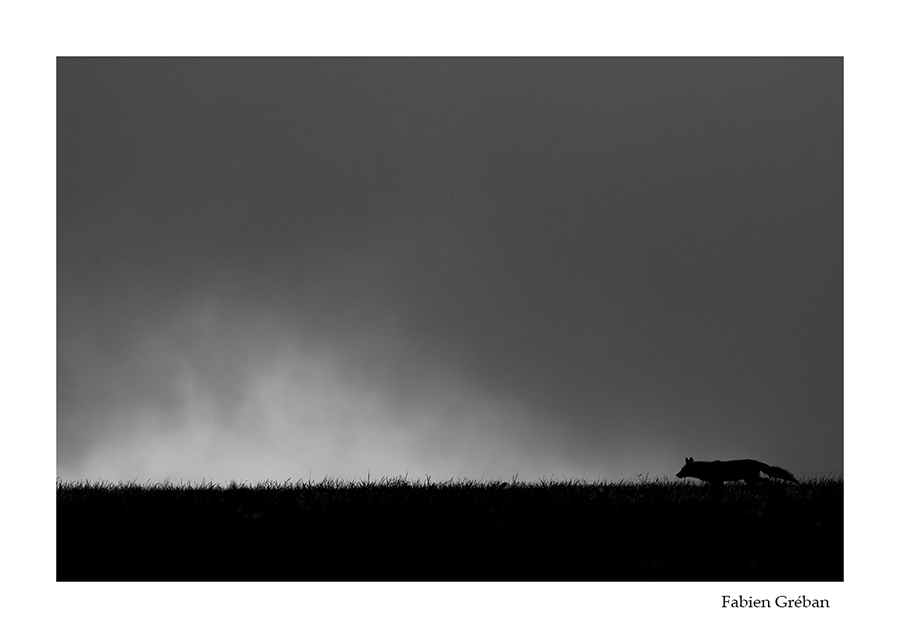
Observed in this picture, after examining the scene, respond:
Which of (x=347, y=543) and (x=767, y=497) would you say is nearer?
(x=347, y=543)

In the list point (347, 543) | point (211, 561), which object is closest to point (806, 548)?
point (347, 543)

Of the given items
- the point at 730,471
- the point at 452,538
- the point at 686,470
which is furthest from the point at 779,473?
the point at 452,538

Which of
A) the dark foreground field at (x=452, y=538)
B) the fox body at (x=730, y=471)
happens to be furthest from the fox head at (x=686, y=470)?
the dark foreground field at (x=452, y=538)

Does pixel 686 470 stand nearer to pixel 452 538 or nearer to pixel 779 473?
pixel 779 473

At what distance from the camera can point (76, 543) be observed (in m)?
7.14

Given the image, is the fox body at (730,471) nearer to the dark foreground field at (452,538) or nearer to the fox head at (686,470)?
the fox head at (686,470)

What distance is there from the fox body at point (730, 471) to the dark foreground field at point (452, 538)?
2156 mm

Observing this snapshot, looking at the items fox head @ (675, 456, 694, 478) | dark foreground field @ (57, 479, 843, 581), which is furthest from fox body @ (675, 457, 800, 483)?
dark foreground field @ (57, 479, 843, 581)

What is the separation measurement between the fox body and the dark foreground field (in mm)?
2156

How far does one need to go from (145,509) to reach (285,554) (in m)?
2.76

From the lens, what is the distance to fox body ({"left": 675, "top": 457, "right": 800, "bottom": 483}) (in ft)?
38.3
